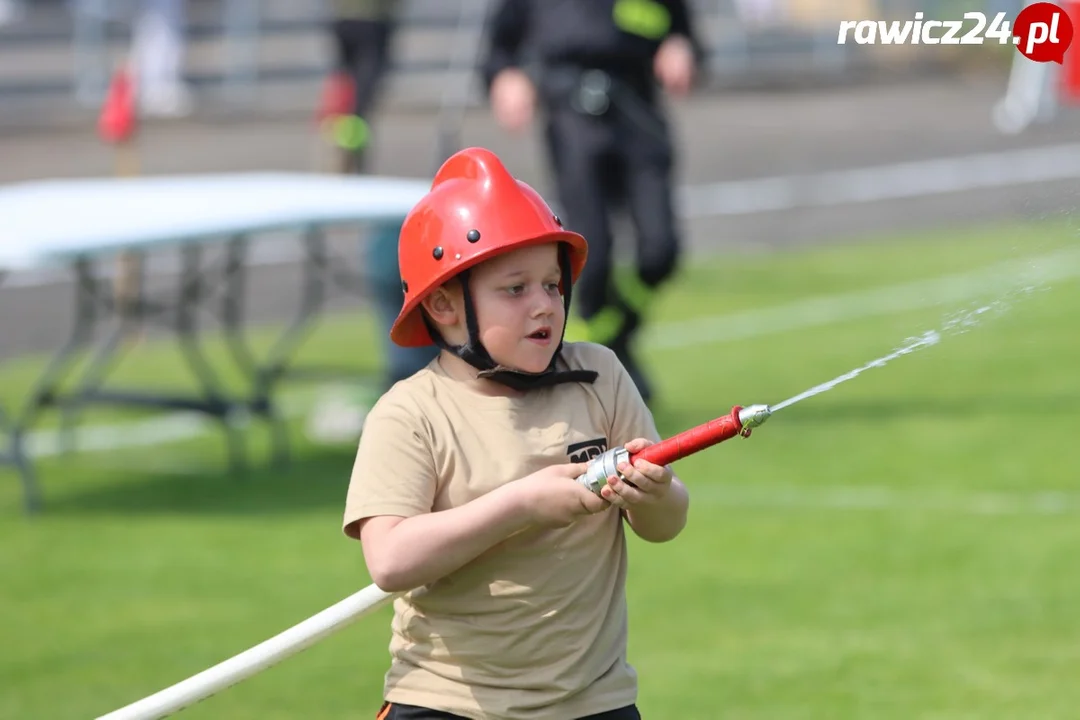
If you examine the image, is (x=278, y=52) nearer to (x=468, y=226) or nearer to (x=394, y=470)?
(x=468, y=226)

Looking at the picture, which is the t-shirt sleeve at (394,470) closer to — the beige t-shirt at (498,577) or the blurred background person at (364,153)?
the beige t-shirt at (498,577)

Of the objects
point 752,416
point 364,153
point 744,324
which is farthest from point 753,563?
point 364,153

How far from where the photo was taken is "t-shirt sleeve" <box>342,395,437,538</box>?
335 cm

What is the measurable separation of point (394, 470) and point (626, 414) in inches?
18.6

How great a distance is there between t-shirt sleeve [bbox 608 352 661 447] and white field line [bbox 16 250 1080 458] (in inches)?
235

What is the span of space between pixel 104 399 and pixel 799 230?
35.5ft

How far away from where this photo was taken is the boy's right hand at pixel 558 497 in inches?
124

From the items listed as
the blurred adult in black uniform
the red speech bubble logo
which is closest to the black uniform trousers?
the blurred adult in black uniform

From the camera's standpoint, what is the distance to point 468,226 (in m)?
3.42

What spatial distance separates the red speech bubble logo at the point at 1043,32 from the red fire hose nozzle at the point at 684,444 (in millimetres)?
1180

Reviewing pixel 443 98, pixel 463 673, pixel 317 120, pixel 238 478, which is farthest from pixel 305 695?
pixel 443 98

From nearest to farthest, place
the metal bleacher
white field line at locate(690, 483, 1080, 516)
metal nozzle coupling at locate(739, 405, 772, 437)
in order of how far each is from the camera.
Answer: metal nozzle coupling at locate(739, 405, 772, 437)
white field line at locate(690, 483, 1080, 516)
the metal bleacher

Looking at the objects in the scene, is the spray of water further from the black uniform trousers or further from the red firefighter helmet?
the black uniform trousers

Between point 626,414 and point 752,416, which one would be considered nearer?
point 752,416
